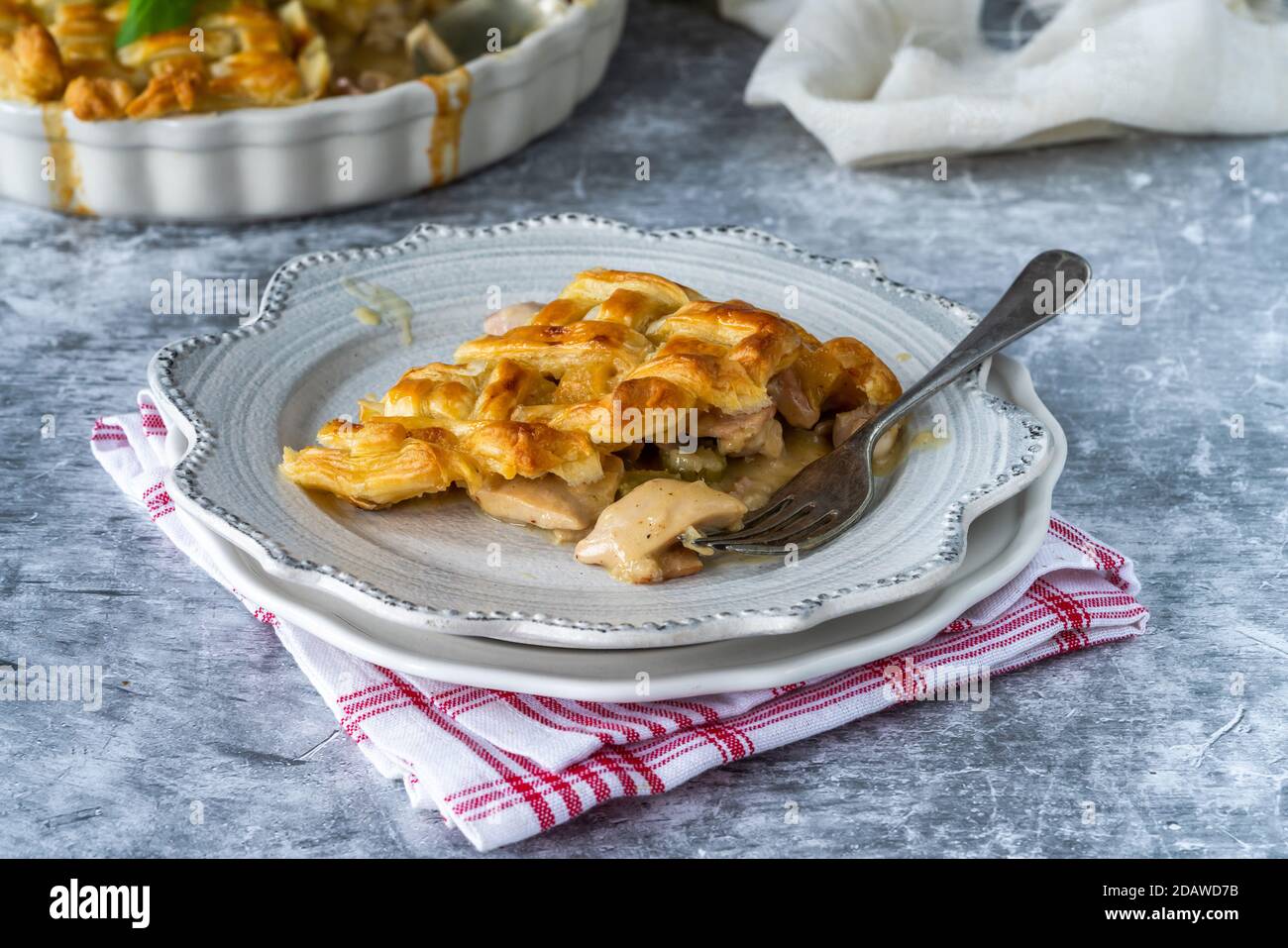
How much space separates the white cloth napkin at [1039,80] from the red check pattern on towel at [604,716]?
4.36ft

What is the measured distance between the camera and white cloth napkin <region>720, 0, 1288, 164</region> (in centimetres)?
268

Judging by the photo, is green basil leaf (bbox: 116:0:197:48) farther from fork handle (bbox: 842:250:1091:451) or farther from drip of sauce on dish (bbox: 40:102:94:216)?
fork handle (bbox: 842:250:1091:451)

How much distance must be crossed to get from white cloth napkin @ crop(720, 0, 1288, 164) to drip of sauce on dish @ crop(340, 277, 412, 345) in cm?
106

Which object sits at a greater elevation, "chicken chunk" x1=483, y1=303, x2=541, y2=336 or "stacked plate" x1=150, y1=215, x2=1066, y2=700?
"chicken chunk" x1=483, y1=303, x2=541, y2=336

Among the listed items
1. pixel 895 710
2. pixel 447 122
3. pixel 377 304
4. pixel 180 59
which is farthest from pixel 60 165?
pixel 895 710

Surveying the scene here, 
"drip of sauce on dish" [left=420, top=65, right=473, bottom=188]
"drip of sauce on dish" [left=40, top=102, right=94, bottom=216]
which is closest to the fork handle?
"drip of sauce on dish" [left=420, top=65, right=473, bottom=188]

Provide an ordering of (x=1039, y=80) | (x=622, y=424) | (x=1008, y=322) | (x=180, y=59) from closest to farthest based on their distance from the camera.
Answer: (x=622, y=424) < (x=1008, y=322) < (x=180, y=59) < (x=1039, y=80)

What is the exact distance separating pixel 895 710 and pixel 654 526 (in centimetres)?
28

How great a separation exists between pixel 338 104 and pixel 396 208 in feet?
0.84

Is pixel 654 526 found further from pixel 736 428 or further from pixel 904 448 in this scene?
pixel 904 448

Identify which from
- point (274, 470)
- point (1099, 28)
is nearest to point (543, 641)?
point (274, 470)

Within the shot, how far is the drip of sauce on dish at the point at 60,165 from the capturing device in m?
2.29

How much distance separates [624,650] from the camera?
53.7 inches

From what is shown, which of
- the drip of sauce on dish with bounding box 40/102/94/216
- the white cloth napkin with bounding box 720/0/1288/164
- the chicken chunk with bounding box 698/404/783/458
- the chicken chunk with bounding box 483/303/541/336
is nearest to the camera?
the chicken chunk with bounding box 698/404/783/458
